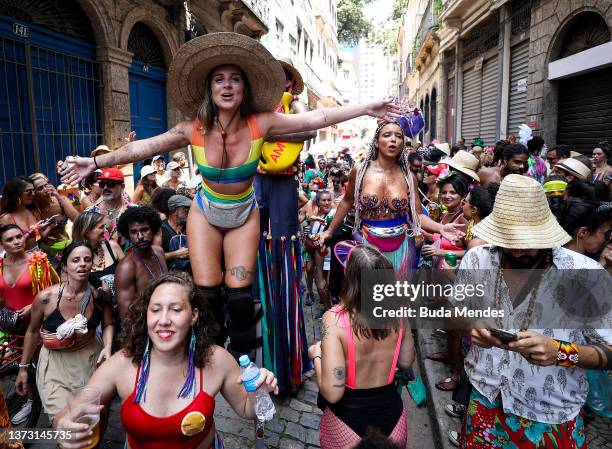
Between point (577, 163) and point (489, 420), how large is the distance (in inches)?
164

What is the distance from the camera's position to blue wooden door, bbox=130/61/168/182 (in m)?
10.5

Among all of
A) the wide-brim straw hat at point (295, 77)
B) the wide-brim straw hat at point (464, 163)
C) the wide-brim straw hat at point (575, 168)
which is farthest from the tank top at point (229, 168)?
the wide-brim straw hat at point (575, 168)

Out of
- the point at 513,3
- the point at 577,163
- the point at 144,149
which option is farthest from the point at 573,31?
the point at 144,149

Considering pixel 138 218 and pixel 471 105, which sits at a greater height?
pixel 471 105

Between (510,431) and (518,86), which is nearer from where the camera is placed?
(510,431)

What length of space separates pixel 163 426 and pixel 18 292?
2352 mm

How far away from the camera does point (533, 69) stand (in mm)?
9984

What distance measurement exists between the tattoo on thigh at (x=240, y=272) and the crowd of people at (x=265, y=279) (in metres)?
0.02

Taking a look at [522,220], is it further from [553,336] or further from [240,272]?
[240,272]

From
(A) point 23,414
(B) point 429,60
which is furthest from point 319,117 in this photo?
(B) point 429,60

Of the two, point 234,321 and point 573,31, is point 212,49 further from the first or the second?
point 573,31

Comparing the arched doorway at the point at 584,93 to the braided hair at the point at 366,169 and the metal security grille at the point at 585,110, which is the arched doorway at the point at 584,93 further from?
the braided hair at the point at 366,169

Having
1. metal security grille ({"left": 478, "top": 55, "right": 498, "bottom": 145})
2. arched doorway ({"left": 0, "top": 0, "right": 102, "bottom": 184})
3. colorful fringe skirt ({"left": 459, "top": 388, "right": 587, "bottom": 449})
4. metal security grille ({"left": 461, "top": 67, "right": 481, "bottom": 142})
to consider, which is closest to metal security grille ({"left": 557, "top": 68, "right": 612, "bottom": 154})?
metal security grille ({"left": 478, "top": 55, "right": 498, "bottom": 145})

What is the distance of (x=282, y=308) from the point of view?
3717 millimetres
